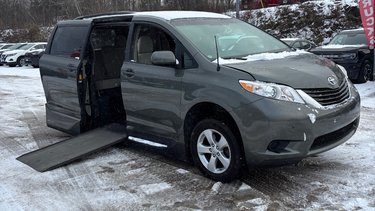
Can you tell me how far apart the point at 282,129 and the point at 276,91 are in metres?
0.37

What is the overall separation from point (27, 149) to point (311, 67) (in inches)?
168

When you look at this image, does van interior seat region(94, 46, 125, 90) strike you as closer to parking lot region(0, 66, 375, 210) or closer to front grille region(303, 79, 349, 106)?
parking lot region(0, 66, 375, 210)

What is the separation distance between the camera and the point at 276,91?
13.3ft

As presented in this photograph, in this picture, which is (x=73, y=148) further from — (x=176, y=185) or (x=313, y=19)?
(x=313, y=19)

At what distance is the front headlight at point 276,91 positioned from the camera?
4027mm

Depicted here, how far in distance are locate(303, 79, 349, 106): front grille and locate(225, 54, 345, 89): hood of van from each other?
42mm

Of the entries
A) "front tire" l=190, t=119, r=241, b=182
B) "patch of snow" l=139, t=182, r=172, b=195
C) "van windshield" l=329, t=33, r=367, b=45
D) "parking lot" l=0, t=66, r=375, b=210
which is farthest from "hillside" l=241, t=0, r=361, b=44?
"patch of snow" l=139, t=182, r=172, b=195

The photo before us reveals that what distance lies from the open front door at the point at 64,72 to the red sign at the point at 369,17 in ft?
26.5

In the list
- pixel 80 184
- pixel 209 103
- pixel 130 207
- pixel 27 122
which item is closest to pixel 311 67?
pixel 209 103

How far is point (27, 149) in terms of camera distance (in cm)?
632

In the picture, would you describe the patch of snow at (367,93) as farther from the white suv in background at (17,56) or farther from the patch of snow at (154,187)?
the white suv in background at (17,56)

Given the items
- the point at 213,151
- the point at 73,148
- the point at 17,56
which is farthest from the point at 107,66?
the point at 17,56

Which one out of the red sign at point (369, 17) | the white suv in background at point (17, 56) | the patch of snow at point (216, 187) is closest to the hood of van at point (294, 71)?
the patch of snow at point (216, 187)

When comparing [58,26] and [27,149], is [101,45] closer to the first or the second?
[58,26]
